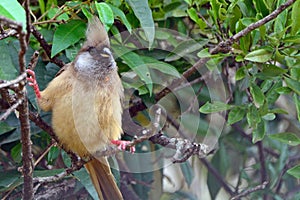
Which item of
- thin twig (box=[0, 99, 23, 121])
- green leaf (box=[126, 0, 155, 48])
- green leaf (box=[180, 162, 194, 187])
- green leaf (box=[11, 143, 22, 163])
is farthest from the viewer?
green leaf (box=[180, 162, 194, 187])

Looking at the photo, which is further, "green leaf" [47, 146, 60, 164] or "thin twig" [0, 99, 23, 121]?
"green leaf" [47, 146, 60, 164]

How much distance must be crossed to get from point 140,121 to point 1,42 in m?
0.65

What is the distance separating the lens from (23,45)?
3.35ft

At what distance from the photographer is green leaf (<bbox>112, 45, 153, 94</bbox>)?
1.76 m

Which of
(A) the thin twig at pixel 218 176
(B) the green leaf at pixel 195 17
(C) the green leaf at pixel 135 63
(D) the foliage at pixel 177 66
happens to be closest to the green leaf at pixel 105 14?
(D) the foliage at pixel 177 66

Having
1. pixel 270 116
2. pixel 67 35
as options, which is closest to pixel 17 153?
pixel 67 35

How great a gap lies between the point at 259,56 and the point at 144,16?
1.14 feet

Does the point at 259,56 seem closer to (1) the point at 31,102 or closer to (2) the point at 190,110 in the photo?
(2) the point at 190,110

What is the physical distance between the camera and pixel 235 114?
192 cm

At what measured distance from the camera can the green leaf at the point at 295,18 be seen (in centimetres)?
171

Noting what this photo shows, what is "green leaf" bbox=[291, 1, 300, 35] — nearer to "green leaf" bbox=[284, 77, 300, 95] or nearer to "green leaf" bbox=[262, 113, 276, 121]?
"green leaf" bbox=[284, 77, 300, 95]

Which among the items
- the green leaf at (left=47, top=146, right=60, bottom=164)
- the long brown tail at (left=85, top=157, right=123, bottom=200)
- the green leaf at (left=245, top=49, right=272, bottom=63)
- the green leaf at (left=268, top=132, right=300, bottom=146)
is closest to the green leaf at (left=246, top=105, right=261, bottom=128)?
the green leaf at (left=268, top=132, right=300, bottom=146)

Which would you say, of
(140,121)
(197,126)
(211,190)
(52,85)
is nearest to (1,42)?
(52,85)

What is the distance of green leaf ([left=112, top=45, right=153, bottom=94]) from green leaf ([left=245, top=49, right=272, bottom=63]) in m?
0.29
